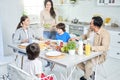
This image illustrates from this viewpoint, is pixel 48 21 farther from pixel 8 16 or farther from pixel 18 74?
pixel 18 74

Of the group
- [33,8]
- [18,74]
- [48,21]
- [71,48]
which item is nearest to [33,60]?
[18,74]

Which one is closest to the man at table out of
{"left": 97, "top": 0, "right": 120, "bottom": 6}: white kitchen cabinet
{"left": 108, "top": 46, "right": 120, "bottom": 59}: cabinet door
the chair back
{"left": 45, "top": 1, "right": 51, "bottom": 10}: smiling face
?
the chair back

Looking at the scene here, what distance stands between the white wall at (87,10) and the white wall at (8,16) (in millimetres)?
1929

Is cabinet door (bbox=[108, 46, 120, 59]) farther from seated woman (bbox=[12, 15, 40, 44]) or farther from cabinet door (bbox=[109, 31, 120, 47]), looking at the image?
seated woman (bbox=[12, 15, 40, 44])

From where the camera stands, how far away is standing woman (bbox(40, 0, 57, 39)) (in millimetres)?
3867

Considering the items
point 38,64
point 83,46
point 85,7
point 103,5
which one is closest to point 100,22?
point 83,46

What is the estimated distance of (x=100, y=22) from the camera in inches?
113

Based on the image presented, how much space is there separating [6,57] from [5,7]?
1164 mm

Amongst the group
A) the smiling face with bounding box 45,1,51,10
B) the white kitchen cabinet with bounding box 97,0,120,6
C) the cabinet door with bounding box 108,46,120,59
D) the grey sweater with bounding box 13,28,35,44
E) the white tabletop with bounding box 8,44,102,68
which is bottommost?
the cabinet door with bounding box 108,46,120,59

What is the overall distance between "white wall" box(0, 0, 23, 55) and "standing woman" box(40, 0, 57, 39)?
78cm

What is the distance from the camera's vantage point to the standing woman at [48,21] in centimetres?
387

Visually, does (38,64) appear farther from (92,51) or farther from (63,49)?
(92,51)

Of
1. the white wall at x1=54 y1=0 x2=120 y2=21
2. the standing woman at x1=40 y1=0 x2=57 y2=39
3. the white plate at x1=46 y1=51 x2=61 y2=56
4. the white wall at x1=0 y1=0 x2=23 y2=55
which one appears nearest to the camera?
the white plate at x1=46 y1=51 x2=61 y2=56

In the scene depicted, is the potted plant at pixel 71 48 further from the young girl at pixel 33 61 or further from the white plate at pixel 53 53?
the young girl at pixel 33 61
